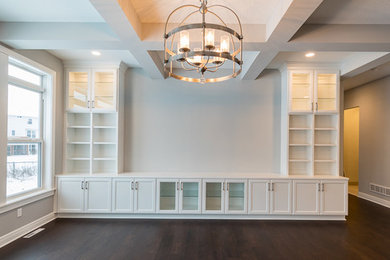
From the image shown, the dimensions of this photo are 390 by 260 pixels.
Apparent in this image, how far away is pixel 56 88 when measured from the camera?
3854mm

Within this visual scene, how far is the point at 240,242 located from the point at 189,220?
1.07 m

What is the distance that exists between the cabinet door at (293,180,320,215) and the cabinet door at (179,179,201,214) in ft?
5.62

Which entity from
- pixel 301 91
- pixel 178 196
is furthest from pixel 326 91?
pixel 178 196

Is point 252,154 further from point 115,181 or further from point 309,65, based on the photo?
point 115,181

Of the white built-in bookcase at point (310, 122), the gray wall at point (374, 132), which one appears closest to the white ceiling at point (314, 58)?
the white built-in bookcase at point (310, 122)

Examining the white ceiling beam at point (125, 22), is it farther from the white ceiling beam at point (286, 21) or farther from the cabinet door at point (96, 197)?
the cabinet door at point (96, 197)

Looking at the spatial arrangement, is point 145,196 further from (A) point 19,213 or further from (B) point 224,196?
(A) point 19,213

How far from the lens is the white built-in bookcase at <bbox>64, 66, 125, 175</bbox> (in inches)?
159

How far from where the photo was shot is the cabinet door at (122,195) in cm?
384

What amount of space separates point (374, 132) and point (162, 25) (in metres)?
5.38

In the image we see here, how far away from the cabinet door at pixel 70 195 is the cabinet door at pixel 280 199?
3369 mm

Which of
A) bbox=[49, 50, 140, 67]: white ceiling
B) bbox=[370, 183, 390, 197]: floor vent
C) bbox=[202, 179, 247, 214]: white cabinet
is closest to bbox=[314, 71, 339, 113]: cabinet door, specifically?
bbox=[202, 179, 247, 214]: white cabinet

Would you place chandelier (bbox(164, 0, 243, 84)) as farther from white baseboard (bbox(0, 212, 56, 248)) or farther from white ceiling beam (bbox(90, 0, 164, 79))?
white baseboard (bbox(0, 212, 56, 248))

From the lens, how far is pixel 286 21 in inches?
87.1
